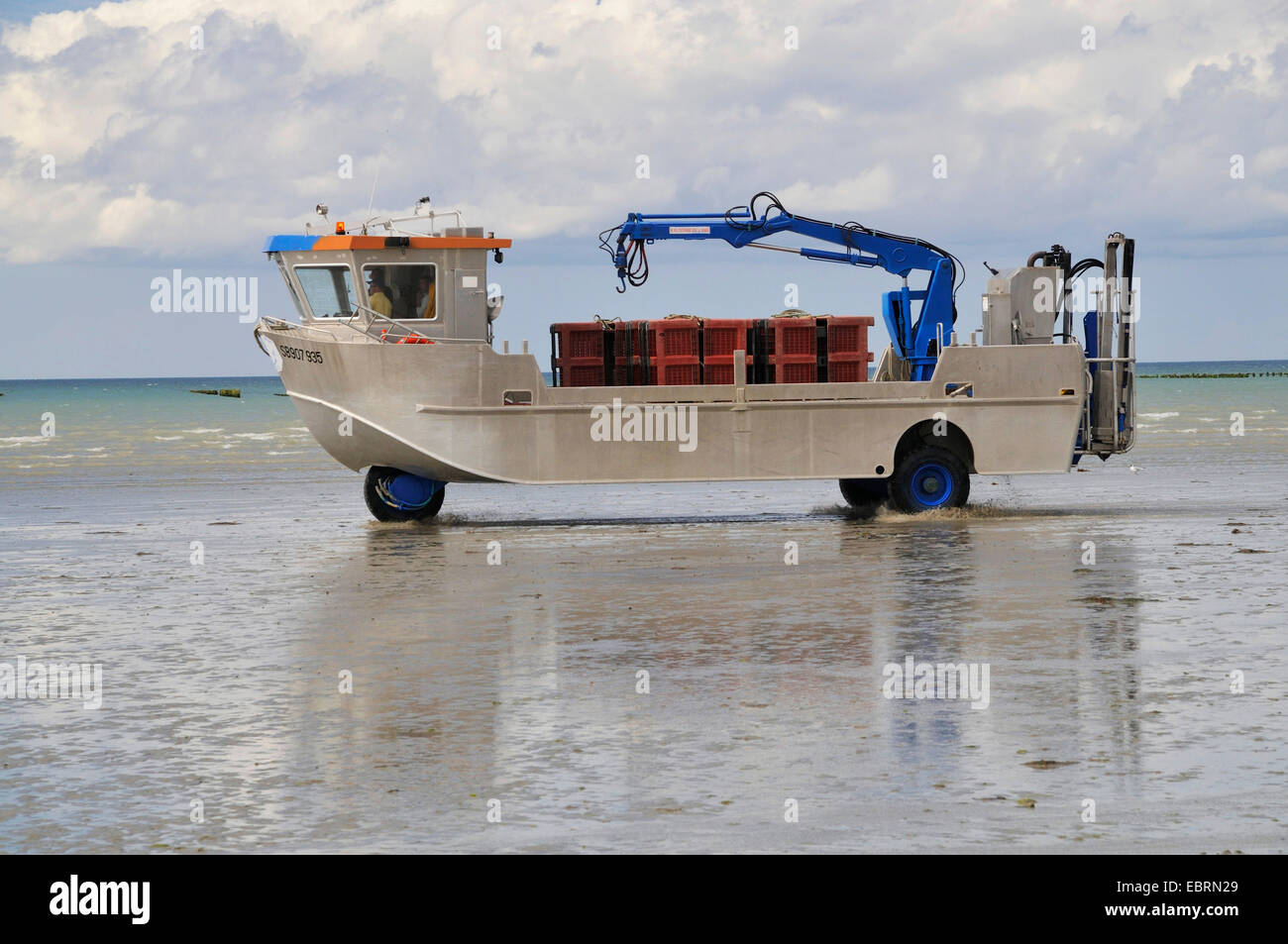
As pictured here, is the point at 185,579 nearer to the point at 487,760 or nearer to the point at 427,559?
the point at 427,559

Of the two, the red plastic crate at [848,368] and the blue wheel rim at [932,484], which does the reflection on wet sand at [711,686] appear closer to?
the blue wheel rim at [932,484]

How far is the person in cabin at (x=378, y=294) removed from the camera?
20547 mm

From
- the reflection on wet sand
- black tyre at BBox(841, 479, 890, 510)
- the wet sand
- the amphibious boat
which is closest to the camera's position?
the wet sand

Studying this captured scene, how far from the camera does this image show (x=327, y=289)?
68.2 ft

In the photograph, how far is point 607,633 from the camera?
11.9 metres

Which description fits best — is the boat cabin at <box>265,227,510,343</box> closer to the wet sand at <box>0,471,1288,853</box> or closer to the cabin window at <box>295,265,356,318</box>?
the cabin window at <box>295,265,356,318</box>

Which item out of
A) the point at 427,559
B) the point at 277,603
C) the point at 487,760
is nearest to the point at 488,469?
the point at 427,559

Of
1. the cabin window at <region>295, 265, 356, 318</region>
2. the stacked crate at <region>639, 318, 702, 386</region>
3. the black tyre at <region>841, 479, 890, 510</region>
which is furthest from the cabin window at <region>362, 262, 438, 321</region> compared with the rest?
the black tyre at <region>841, 479, 890, 510</region>

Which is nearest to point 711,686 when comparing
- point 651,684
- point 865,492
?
point 651,684

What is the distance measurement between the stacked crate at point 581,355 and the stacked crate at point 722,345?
131 cm

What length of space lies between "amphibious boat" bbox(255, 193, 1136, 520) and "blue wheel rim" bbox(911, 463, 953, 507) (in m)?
0.02

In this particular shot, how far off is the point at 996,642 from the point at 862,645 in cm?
91

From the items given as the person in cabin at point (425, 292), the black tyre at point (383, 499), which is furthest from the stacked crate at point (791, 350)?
the black tyre at point (383, 499)

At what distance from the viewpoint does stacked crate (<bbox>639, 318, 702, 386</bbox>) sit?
20.9m
